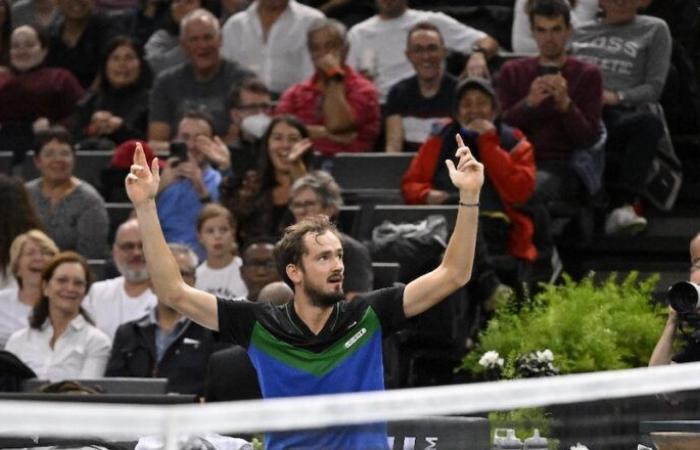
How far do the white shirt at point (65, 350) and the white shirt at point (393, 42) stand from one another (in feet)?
11.7

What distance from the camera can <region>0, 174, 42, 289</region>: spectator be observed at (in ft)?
37.3

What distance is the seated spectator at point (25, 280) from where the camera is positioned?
10836 millimetres

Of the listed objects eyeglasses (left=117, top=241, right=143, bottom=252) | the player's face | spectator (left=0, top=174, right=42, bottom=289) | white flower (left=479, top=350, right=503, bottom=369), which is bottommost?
white flower (left=479, top=350, right=503, bottom=369)

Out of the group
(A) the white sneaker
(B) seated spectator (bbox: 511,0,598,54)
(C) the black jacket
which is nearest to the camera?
(C) the black jacket

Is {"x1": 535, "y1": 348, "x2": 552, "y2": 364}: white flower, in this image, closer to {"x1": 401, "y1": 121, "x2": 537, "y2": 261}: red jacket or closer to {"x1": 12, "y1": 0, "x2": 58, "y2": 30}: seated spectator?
{"x1": 401, "y1": 121, "x2": 537, "y2": 261}: red jacket

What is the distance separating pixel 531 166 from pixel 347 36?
2790 millimetres

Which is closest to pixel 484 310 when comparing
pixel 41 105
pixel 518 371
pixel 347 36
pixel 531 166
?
pixel 531 166

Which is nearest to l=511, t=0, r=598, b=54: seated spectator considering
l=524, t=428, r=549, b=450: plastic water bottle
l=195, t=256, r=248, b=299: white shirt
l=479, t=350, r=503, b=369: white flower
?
l=195, t=256, r=248, b=299: white shirt

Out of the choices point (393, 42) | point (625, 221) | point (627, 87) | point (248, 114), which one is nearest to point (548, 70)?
point (627, 87)

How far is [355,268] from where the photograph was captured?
31.2 feet

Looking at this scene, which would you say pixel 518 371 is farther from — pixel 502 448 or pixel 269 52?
pixel 269 52

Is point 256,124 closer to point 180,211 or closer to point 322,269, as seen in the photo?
point 180,211

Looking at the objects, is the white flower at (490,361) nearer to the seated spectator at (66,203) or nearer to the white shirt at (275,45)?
the seated spectator at (66,203)

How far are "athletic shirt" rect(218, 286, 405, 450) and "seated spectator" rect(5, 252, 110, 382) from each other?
3.20m
